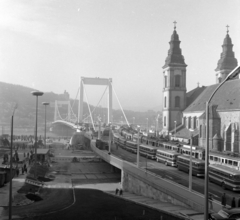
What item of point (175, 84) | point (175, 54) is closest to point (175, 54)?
point (175, 54)

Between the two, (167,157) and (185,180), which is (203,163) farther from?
(167,157)

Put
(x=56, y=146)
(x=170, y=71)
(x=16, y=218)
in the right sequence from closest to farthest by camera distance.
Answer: (x=16, y=218) < (x=170, y=71) < (x=56, y=146)

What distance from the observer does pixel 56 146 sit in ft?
224

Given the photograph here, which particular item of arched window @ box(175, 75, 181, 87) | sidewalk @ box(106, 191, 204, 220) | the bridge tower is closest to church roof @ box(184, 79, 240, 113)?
arched window @ box(175, 75, 181, 87)

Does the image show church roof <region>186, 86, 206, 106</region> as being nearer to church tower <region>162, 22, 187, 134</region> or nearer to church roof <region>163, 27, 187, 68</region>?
→ church tower <region>162, 22, 187, 134</region>

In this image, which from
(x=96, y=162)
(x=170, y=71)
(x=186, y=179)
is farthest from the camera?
(x=170, y=71)

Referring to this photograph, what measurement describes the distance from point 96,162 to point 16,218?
1286 inches

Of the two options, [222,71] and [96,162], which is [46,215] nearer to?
[96,162]

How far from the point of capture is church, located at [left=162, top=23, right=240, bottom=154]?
148ft

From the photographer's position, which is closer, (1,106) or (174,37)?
(1,106)

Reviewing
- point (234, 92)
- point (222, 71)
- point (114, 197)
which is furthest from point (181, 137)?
point (114, 197)

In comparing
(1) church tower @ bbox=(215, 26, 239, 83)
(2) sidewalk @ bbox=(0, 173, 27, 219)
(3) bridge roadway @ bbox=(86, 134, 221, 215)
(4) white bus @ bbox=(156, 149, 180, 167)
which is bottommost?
(2) sidewalk @ bbox=(0, 173, 27, 219)

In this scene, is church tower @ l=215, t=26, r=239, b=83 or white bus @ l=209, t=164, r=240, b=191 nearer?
white bus @ l=209, t=164, r=240, b=191

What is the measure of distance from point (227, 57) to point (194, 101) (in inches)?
450
